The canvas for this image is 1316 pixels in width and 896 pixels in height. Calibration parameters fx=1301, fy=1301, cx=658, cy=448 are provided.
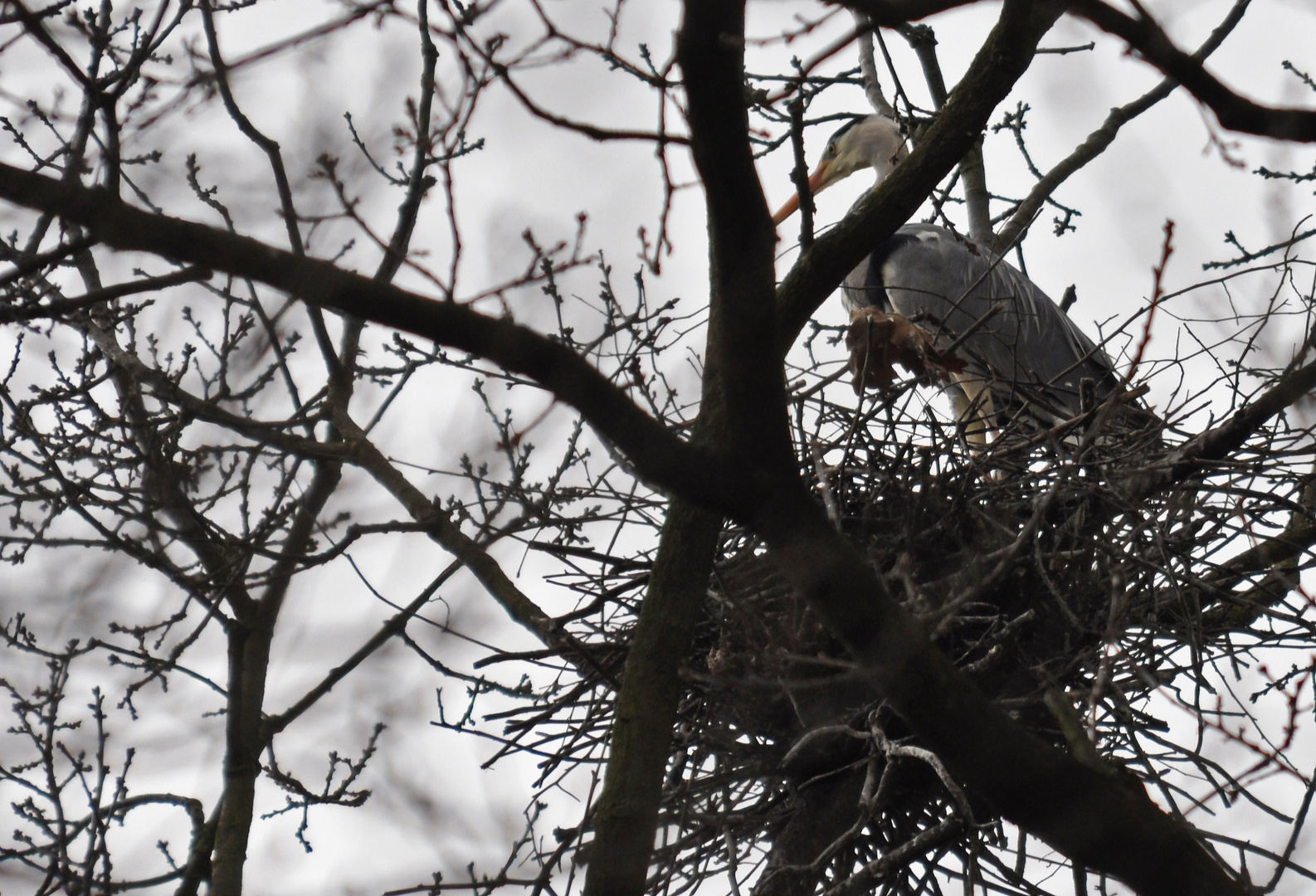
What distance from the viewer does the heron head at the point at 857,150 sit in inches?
285

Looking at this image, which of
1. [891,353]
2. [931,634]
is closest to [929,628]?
[931,634]

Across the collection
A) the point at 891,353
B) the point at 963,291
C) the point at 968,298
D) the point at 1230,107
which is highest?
the point at 963,291

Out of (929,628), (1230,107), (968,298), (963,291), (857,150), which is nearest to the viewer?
(1230,107)

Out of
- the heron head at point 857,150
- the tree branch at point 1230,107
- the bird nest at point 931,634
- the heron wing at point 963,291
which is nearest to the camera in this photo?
the tree branch at point 1230,107

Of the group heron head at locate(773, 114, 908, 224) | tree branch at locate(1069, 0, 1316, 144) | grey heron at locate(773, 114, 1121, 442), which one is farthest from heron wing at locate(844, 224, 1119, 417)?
tree branch at locate(1069, 0, 1316, 144)

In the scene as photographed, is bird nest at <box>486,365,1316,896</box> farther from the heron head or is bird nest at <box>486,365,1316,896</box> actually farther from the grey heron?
the heron head

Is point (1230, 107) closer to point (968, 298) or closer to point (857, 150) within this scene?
point (968, 298)

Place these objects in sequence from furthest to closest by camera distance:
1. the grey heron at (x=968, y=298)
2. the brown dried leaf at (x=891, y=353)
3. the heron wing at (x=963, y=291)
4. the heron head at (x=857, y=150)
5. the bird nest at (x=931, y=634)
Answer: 1. the heron head at (x=857, y=150)
2. the heron wing at (x=963, y=291)
3. the grey heron at (x=968, y=298)
4. the brown dried leaf at (x=891, y=353)
5. the bird nest at (x=931, y=634)

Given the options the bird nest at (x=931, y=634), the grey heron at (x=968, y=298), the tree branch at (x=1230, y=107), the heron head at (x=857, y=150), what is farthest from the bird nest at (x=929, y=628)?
the heron head at (x=857, y=150)

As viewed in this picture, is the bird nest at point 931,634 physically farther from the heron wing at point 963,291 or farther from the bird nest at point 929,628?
the heron wing at point 963,291

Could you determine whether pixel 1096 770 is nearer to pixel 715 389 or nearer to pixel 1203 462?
pixel 715 389

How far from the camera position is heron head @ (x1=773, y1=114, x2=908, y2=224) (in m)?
7.25

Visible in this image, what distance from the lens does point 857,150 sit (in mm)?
7391

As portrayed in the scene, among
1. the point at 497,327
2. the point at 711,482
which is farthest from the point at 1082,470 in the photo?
the point at 497,327
